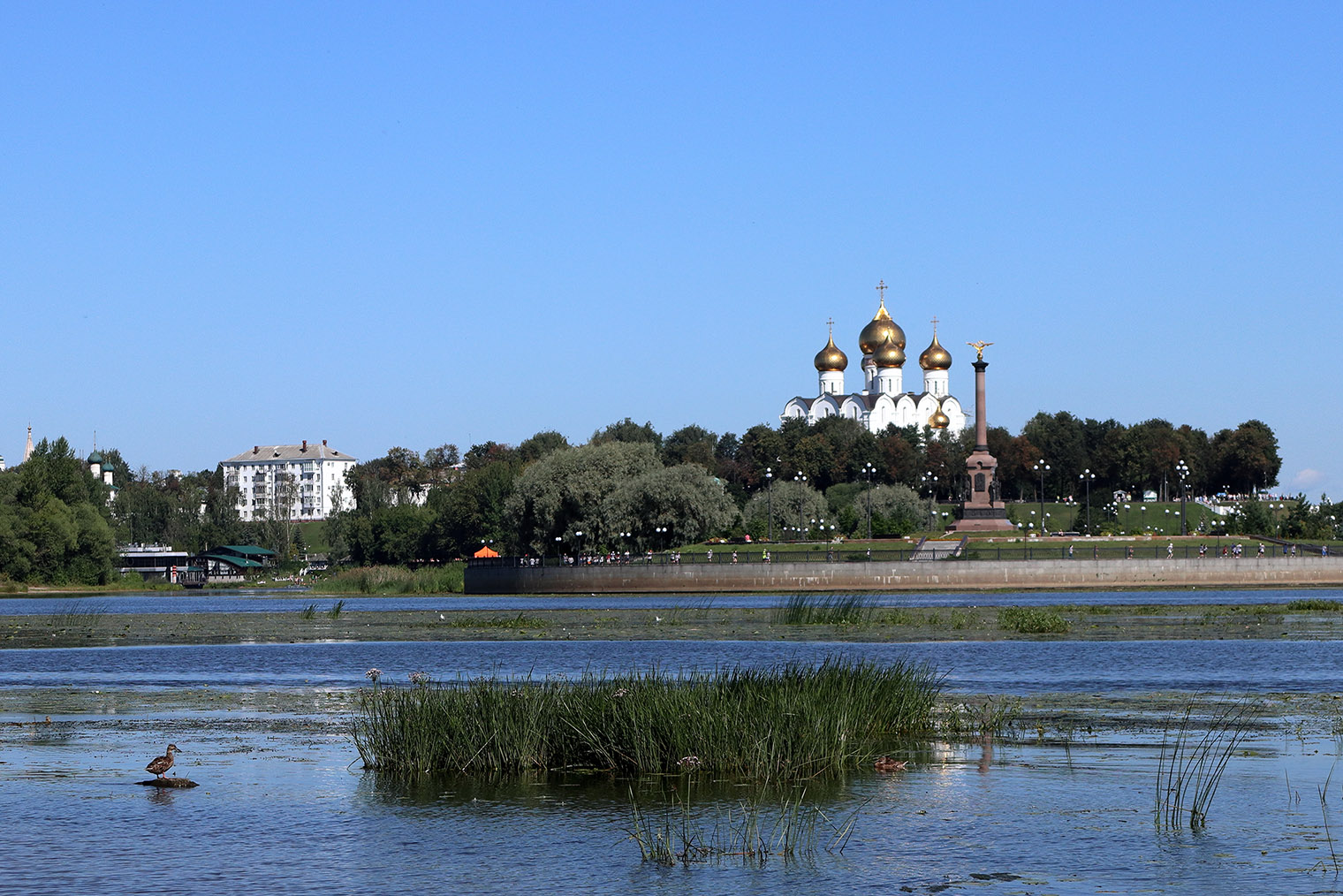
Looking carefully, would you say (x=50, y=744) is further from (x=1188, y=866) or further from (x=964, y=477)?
(x=964, y=477)

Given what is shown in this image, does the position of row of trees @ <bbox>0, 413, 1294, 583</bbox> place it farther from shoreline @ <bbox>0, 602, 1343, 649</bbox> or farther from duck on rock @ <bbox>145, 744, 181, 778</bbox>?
duck on rock @ <bbox>145, 744, 181, 778</bbox>

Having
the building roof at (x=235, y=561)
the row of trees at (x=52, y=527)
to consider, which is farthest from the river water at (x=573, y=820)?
the building roof at (x=235, y=561)

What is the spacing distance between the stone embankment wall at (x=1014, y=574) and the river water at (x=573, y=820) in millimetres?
53117

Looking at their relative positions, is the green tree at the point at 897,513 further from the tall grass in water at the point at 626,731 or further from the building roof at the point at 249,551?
the tall grass in water at the point at 626,731

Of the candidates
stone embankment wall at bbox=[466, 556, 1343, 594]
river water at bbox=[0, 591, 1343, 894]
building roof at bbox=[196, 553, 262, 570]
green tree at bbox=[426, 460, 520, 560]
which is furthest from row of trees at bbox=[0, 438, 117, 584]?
river water at bbox=[0, 591, 1343, 894]

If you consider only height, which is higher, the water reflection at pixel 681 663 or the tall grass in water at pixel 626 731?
the tall grass in water at pixel 626 731

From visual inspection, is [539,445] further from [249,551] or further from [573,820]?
[573,820]

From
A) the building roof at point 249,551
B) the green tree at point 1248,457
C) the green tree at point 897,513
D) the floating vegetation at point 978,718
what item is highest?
the green tree at point 1248,457

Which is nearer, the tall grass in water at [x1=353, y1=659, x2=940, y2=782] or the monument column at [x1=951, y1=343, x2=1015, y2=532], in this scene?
the tall grass in water at [x1=353, y1=659, x2=940, y2=782]

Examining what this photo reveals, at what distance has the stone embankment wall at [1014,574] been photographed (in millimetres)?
77188

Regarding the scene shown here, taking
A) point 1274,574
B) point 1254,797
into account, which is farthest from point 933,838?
point 1274,574

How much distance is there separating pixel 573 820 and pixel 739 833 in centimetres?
190

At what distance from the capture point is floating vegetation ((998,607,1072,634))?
43500 mm

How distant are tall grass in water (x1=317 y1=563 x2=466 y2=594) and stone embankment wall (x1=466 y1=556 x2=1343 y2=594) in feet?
57.8
